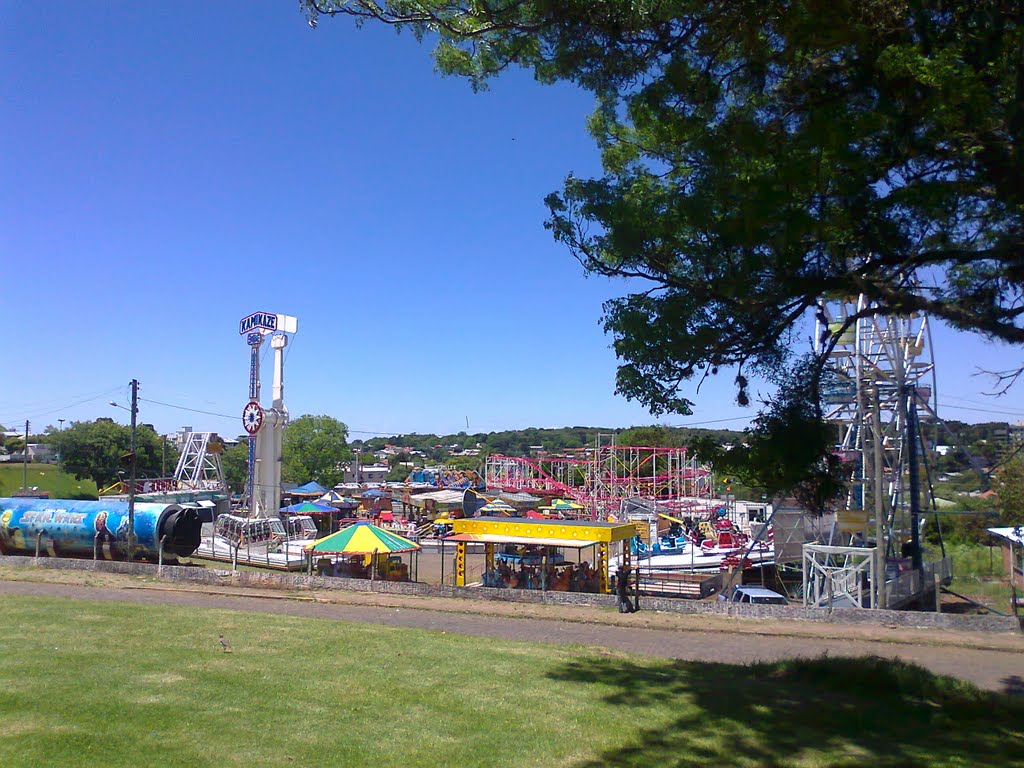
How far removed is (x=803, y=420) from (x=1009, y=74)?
354 centimetres

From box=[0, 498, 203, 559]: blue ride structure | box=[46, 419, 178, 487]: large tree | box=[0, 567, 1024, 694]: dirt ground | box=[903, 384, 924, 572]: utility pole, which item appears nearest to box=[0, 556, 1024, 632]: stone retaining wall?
box=[0, 567, 1024, 694]: dirt ground

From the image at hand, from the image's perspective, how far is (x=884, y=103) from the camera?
7.68 metres

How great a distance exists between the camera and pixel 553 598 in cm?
2142

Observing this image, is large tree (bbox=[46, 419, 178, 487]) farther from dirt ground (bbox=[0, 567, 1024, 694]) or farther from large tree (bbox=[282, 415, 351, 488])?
dirt ground (bbox=[0, 567, 1024, 694])

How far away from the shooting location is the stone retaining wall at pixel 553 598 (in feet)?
57.2

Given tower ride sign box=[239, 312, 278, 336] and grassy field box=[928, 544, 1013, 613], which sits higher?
tower ride sign box=[239, 312, 278, 336]

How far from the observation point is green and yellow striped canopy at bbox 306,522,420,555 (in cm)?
2592

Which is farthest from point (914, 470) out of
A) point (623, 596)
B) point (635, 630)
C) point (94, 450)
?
point (94, 450)

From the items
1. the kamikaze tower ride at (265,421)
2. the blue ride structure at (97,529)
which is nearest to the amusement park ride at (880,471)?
the blue ride structure at (97,529)

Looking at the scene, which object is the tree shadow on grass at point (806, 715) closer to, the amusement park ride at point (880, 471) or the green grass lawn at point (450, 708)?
the green grass lawn at point (450, 708)

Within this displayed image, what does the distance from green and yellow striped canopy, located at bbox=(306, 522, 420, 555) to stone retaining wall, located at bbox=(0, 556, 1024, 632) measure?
1.90 m

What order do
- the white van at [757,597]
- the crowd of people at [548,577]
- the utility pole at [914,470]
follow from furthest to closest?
the crowd of people at [548,577] → the white van at [757,597] → the utility pole at [914,470]

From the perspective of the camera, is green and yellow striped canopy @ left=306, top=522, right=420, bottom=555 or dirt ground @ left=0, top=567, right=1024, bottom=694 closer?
dirt ground @ left=0, top=567, right=1024, bottom=694

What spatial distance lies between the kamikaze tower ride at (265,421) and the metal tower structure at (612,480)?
1877 cm
